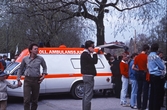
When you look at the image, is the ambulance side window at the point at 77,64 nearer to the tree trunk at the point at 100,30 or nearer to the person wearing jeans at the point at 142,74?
the person wearing jeans at the point at 142,74

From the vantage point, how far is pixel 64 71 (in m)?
13.4

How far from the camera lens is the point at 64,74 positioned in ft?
43.9

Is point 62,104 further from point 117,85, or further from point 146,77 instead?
point 146,77

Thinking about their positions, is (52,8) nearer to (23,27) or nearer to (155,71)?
(23,27)

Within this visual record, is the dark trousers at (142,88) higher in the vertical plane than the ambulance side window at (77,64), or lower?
lower

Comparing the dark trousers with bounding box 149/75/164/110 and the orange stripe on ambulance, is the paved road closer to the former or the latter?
the orange stripe on ambulance

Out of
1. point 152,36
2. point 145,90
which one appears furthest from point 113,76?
point 152,36

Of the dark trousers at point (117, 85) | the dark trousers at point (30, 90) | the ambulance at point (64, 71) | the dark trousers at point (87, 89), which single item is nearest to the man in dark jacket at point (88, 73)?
the dark trousers at point (87, 89)

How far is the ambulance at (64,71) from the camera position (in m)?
13.1

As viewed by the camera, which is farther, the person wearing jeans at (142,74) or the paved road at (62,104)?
the paved road at (62,104)

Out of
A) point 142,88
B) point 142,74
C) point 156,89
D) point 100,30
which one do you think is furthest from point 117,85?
point 100,30

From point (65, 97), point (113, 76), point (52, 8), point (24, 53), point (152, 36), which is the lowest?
point (65, 97)

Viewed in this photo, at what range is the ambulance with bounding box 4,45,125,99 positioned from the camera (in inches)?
515

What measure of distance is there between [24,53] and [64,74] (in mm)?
1807
